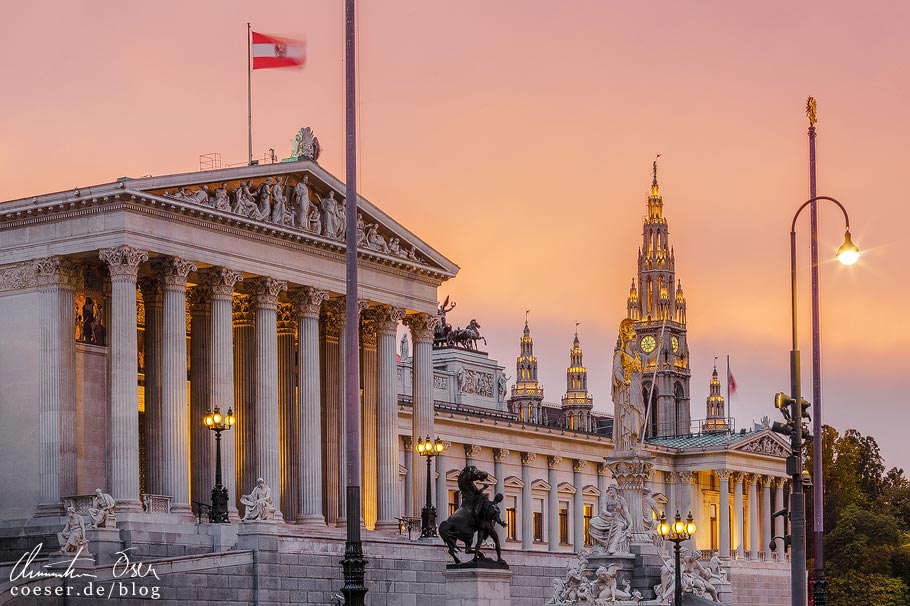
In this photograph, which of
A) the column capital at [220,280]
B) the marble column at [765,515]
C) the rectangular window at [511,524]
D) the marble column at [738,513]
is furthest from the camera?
the marble column at [765,515]

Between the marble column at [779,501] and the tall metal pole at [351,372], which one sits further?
the marble column at [779,501]

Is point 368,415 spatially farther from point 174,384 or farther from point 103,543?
point 103,543

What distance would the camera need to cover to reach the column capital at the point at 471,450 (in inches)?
4759

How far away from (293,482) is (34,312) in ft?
47.8

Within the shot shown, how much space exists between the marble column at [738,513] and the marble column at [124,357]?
83.3 meters

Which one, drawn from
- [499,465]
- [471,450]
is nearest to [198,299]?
[471,450]

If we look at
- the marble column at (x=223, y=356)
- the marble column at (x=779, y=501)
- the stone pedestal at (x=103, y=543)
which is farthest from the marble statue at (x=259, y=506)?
the marble column at (x=779, y=501)

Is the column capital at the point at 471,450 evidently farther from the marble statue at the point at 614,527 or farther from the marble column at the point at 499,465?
the marble statue at the point at 614,527

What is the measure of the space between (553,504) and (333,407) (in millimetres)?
48397

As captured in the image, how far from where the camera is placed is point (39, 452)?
2825 inches

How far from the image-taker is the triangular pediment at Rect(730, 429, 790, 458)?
482 feet

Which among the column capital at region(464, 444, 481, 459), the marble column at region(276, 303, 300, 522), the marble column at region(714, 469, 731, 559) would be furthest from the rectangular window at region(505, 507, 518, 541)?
the marble column at region(276, 303, 300, 522)

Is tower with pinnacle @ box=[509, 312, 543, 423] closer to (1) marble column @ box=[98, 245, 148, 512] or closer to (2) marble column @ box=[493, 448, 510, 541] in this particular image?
(2) marble column @ box=[493, 448, 510, 541]

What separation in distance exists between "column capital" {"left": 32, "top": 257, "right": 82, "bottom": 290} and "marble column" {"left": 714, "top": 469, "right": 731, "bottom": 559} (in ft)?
266
